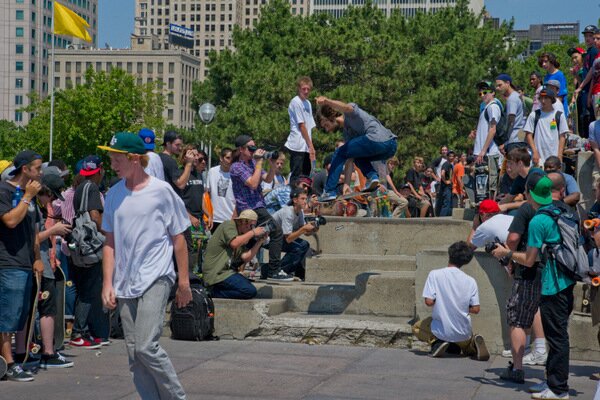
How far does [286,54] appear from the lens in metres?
45.0

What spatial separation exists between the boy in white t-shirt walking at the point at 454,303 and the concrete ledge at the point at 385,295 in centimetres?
131

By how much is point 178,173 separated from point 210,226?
75.0 inches

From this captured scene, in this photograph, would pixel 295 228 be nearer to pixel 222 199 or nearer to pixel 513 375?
pixel 222 199

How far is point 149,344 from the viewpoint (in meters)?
6.49

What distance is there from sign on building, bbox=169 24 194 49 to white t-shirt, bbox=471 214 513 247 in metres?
184

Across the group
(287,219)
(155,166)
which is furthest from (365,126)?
(155,166)

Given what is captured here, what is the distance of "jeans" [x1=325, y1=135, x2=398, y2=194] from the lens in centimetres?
1127

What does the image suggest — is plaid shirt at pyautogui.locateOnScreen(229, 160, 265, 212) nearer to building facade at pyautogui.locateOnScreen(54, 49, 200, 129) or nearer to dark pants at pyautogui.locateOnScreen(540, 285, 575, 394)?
dark pants at pyautogui.locateOnScreen(540, 285, 575, 394)

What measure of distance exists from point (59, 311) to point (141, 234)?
138 inches

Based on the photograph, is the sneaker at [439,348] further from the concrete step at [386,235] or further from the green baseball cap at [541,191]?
the concrete step at [386,235]

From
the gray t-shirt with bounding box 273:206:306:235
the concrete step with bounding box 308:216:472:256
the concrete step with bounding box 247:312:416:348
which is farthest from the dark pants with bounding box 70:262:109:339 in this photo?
the concrete step with bounding box 308:216:472:256

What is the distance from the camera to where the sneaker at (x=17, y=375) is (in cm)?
869

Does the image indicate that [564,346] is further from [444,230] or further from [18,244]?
[444,230]

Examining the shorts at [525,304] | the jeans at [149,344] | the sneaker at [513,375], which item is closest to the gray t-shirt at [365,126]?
the shorts at [525,304]
